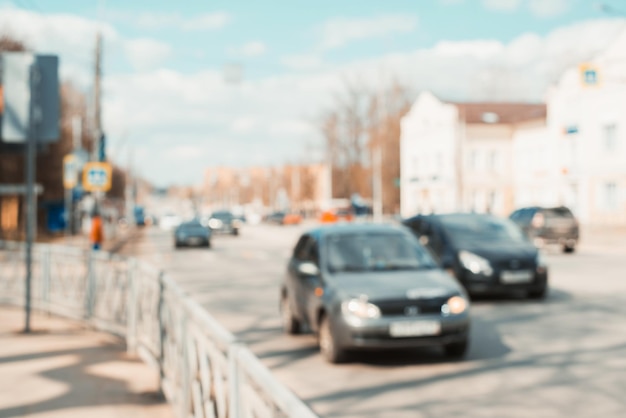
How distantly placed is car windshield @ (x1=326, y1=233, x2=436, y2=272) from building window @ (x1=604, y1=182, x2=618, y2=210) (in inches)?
1740

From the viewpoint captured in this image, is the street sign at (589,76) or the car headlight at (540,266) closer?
the car headlight at (540,266)

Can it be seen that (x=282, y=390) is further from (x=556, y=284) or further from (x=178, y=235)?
(x=178, y=235)

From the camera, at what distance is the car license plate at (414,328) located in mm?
8695

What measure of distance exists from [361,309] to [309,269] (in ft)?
4.02

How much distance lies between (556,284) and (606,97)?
122 ft

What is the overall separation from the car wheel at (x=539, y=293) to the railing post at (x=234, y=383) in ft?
37.9

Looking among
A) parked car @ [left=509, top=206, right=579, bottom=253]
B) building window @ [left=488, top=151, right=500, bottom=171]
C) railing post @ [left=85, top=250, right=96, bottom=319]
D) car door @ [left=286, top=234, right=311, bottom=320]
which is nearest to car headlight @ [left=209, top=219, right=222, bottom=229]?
parked car @ [left=509, top=206, right=579, bottom=253]

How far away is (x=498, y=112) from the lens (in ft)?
238

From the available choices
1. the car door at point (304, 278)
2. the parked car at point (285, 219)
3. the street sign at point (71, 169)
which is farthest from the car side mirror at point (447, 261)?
the parked car at point (285, 219)

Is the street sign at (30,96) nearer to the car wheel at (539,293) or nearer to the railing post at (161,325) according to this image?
the railing post at (161,325)

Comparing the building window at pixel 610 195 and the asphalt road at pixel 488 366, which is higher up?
the building window at pixel 610 195

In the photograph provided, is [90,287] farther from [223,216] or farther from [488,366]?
[223,216]

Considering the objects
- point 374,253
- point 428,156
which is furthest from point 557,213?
point 428,156

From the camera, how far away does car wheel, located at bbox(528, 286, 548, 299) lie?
585 inches
